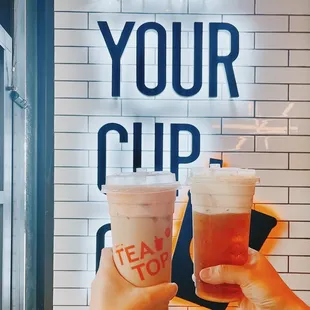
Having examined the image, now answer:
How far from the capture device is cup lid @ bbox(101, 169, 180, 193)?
4.76 ft

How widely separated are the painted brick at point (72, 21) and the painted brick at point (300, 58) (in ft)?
3.10

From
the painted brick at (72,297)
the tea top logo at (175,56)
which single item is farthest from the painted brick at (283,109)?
the painted brick at (72,297)

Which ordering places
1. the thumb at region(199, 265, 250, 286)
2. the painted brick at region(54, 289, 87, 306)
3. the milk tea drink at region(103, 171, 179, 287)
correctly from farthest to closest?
the painted brick at region(54, 289, 87, 306) → the thumb at region(199, 265, 250, 286) → the milk tea drink at region(103, 171, 179, 287)

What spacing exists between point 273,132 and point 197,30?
22.7 inches

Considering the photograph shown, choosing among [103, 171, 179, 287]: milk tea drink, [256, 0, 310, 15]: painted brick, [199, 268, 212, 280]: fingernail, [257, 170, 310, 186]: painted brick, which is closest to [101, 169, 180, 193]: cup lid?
[103, 171, 179, 287]: milk tea drink

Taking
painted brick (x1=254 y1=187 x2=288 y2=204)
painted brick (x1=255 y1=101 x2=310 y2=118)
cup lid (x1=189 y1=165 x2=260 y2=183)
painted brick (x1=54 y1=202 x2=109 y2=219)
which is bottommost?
painted brick (x1=54 y1=202 x2=109 y2=219)

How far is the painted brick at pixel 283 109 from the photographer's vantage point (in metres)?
1.88

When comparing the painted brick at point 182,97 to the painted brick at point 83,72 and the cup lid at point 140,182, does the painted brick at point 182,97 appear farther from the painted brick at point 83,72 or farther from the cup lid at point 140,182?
the cup lid at point 140,182

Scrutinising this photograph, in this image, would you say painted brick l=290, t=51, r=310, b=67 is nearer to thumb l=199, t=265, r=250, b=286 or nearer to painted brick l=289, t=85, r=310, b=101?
painted brick l=289, t=85, r=310, b=101

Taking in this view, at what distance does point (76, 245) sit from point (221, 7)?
1263mm

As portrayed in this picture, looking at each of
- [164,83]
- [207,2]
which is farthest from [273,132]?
[207,2]

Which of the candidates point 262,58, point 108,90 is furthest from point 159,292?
point 262,58

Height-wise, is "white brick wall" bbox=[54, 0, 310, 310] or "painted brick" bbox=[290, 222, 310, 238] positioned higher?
"white brick wall" bbox=[54, 0, 310, 310]

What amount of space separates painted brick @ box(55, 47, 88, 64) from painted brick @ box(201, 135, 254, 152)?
652mm
